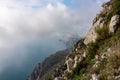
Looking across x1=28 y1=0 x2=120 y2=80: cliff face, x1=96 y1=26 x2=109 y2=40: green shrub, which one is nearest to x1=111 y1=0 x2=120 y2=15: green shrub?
x1=28 y1=0 x2=120 y2=80: cliff face

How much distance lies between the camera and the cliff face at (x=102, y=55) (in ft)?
134

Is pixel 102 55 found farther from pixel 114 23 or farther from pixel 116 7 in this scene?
pixel 116 7

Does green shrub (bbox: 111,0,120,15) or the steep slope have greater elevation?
green shrub (bbox: 111,0,120,15)

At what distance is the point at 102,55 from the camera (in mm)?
45688

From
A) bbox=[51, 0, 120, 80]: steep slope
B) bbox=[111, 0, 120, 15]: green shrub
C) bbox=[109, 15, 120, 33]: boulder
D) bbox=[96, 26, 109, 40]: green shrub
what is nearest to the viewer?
bbox=[51, 0, 120, 80]: steep slope

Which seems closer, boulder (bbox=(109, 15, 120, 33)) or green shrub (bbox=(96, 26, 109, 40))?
boulder (bbox=(109, 15, 120, 33))

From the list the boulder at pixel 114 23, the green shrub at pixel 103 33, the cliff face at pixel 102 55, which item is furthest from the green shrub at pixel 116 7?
the green shrub at pixel 103 33

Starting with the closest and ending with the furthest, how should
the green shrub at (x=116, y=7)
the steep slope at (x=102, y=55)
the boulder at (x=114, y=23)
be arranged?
the steep slope at (x=102, y=55)
the boulder at (x=114, y=23)
the green shrub at (x=116, y=7)

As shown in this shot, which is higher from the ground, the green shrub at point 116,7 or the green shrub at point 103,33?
the green shrub at point 116,7

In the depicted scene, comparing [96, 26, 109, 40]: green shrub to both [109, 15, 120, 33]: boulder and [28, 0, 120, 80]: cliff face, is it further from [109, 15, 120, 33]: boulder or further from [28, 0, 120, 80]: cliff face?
[109, 15, 120, 33]: boulder

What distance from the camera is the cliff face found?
4098cm

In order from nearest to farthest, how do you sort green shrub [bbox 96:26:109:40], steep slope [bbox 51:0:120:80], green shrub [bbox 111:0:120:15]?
steep slope [bbox 51:0:120:80] → green shrub [bbox 96:26:109:40] → green shrub [bbox 111:0:120:15]

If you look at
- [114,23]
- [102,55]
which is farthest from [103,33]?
[102,55]

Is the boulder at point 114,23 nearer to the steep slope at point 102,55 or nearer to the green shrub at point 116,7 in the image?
the steep slope at point 102,55
